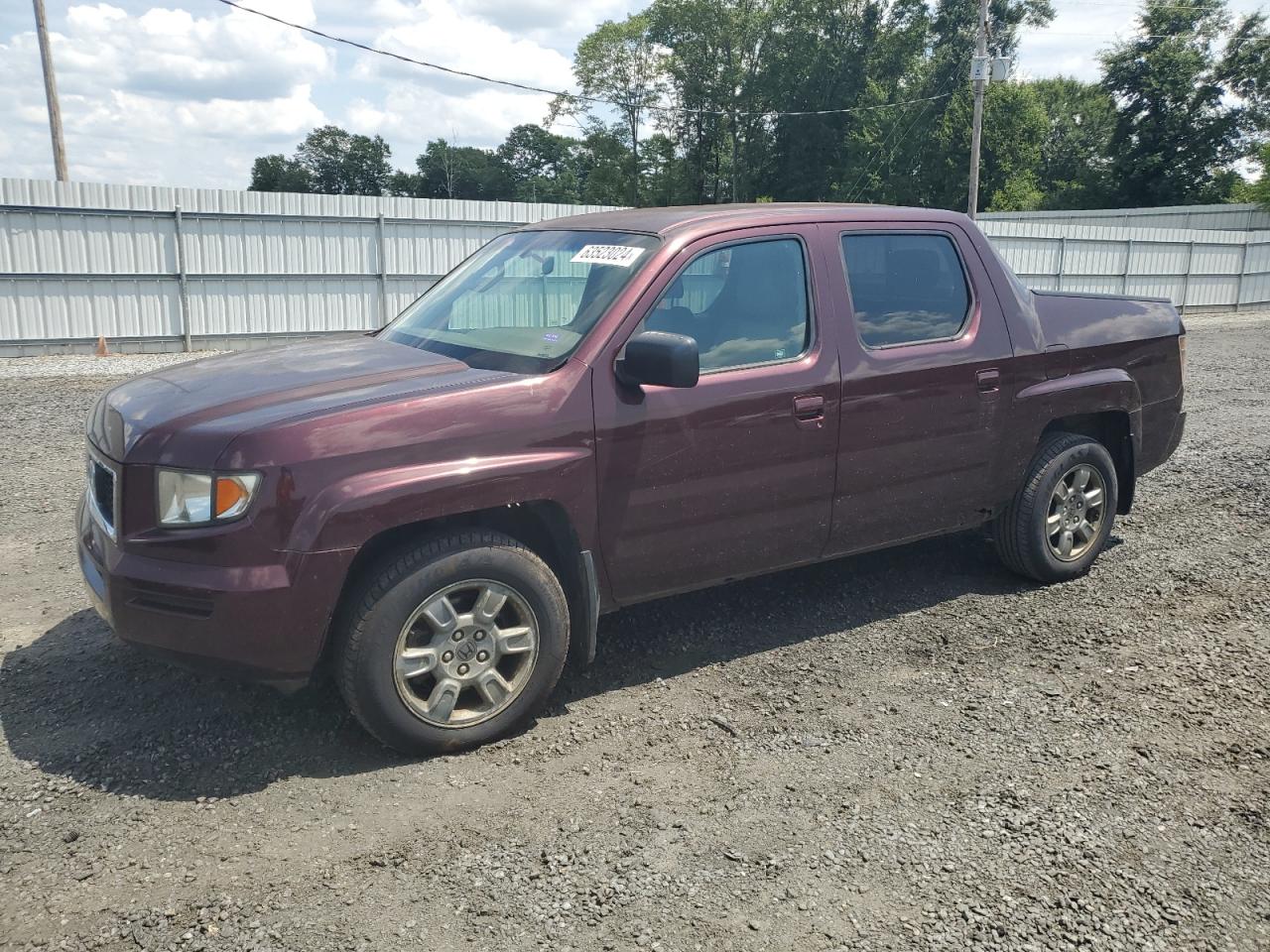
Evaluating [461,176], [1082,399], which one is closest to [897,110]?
[461,176]

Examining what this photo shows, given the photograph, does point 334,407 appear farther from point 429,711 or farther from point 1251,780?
point 1251,780

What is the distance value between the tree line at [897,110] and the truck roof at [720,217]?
52.3m

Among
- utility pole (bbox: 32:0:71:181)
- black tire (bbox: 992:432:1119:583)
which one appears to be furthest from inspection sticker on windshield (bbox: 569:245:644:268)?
utility pole (bbox: 32:0:71:181)

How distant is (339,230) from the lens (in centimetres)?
1844

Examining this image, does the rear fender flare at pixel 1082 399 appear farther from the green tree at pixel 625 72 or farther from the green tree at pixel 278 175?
the green tree at pixel 278 175

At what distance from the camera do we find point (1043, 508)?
519 cm

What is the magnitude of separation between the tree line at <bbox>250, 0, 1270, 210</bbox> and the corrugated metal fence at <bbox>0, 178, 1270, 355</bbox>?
4421 centimetres

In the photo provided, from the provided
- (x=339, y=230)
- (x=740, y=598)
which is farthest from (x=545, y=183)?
(x=740, y=598)

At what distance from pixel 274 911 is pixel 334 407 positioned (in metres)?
1.56

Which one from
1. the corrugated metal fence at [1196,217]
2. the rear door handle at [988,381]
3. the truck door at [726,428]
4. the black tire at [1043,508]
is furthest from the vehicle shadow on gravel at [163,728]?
the corrugated metal fence at [1196,217]

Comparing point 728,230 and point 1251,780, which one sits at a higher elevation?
point 728,230

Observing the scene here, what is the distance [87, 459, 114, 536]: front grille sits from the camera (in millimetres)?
3539

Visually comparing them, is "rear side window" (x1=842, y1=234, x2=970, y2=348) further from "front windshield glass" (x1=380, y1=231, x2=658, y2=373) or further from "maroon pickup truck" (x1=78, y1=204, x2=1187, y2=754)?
"front windshield glass" (x1=380, y1=231, x2=658, y2=373)

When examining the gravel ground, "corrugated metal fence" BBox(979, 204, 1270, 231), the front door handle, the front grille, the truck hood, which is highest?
"corrugated metal fence" BBox(979, 204, 1270, 231)
